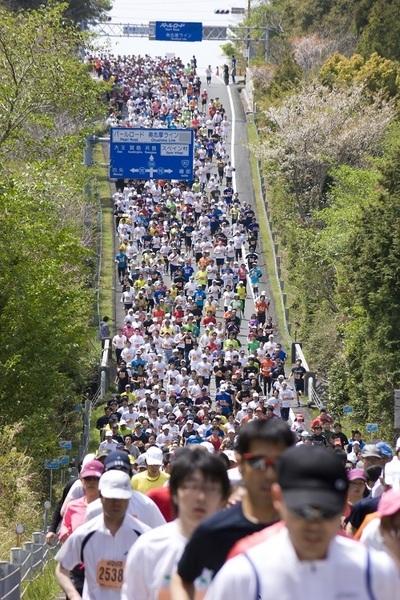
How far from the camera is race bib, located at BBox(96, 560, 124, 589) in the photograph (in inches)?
383

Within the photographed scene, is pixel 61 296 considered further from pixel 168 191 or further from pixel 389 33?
pixel 389 33

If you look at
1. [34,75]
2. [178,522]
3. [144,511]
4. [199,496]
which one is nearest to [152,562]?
[178,522]

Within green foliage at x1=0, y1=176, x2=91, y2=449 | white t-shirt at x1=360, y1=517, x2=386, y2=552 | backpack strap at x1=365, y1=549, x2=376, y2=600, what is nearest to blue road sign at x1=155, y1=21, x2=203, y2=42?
green foliage at x1=0, y1=176, x2=91, y2=449

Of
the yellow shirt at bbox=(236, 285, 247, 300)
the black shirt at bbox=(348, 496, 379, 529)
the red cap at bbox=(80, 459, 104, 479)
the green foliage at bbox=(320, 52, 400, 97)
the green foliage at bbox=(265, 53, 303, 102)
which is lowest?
the black shirt at bbox=(348, 496, 379, 529)

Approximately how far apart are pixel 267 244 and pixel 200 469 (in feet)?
186

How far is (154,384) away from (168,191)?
27.8 m

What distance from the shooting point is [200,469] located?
7797mm

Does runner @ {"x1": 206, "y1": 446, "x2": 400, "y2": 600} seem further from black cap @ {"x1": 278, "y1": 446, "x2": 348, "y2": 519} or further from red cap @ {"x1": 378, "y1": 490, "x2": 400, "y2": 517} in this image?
red cap @ {"x1": 378, "y1": 490, "x2": 400, "y2": 517}

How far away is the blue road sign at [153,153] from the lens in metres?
56.8

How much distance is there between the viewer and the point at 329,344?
50125 mm

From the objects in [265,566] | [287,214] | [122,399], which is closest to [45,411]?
[122,399]

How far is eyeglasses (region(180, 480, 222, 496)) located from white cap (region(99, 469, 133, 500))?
175cm

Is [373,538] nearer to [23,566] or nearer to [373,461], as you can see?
[373,461]

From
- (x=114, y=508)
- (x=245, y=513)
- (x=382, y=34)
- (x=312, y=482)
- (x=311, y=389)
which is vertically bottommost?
(x=312, y=482)
